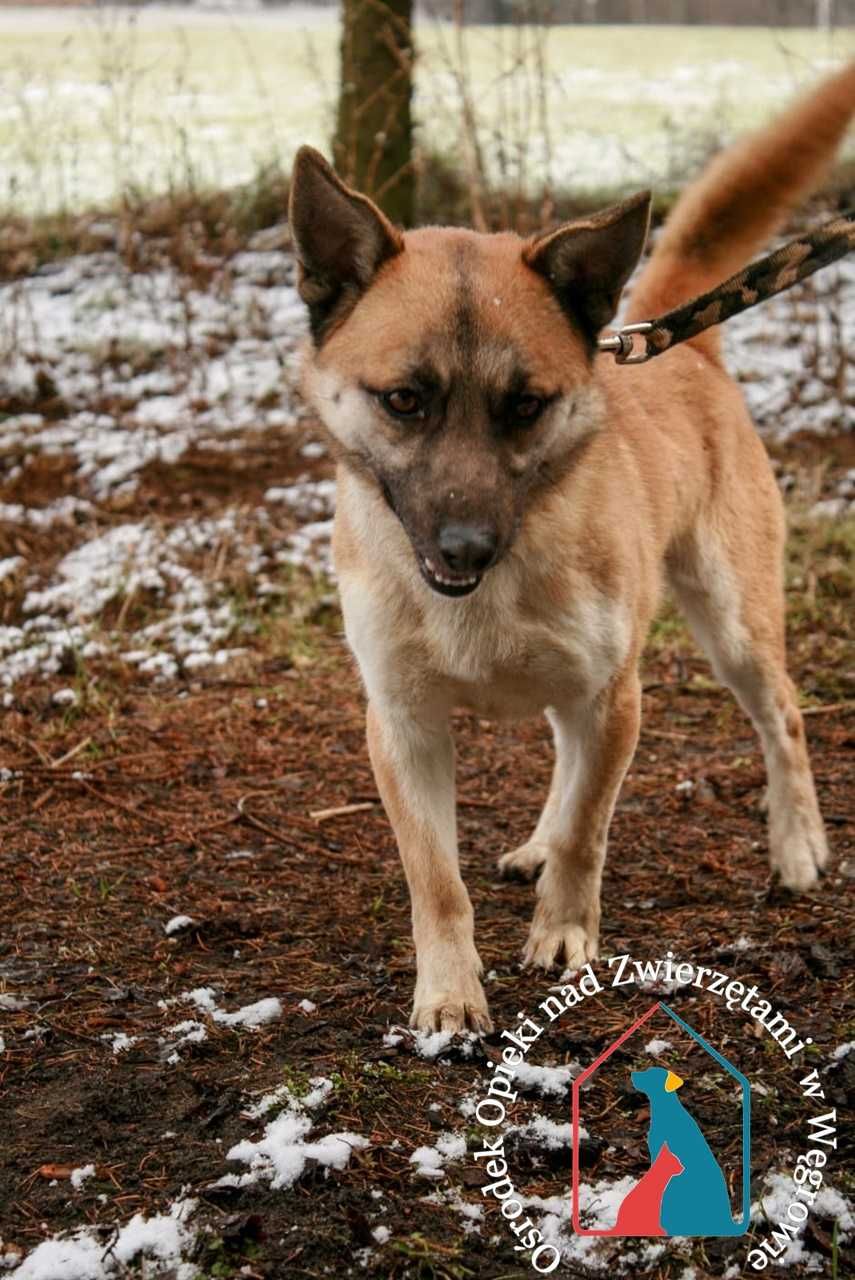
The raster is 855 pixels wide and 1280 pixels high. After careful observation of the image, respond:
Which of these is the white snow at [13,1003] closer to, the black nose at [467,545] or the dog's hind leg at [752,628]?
the black nose at [467,545]

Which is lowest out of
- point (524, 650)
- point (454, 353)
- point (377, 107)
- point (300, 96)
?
point (524, 650)

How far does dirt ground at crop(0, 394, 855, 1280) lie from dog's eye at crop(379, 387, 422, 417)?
1.35 m

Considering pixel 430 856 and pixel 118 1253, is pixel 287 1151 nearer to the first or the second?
pixel 118 1253

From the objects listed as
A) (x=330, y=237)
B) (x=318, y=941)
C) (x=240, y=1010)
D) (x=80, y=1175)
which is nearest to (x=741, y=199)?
(x=330, y=237)

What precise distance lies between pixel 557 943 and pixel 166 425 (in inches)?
218

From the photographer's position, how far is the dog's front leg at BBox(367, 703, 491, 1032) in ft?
10.6

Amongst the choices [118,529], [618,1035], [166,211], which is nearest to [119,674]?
[118,529]

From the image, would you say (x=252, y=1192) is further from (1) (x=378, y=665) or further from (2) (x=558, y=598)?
(2) (x=558, y=598)

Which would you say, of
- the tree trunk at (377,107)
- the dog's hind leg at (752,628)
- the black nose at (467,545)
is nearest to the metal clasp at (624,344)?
the black nose at (467,545)

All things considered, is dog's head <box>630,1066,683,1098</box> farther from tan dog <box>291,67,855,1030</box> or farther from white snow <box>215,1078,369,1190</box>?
white snow <box>215,1078,369,1190</box>

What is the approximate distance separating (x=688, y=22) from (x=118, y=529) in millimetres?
14428

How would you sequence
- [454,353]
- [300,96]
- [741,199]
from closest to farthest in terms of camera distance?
[454,353] < [741,199] < [300,96]

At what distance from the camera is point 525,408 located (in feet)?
10.0

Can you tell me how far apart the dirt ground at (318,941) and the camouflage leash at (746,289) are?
1.48 m
